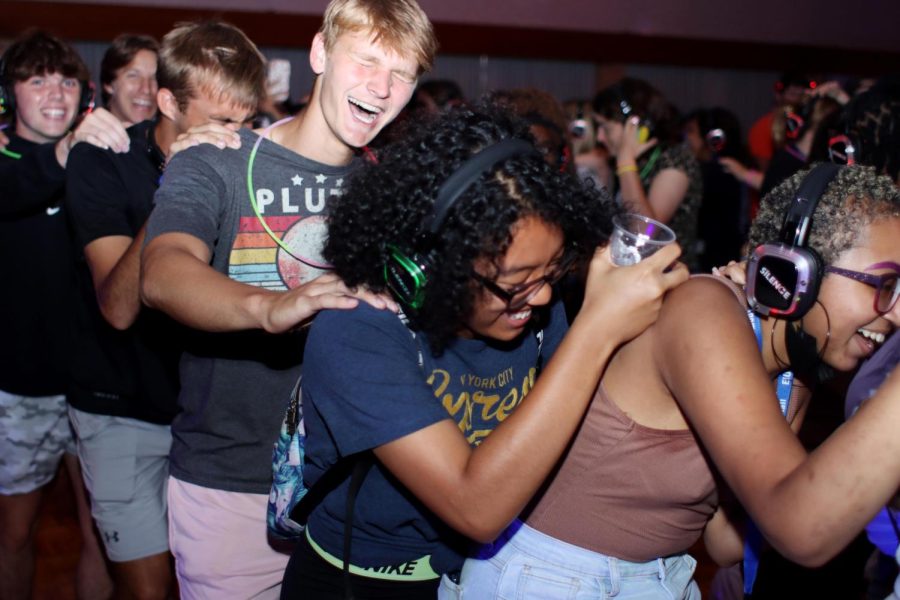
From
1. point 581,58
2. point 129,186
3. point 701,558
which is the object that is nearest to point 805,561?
point 129,186

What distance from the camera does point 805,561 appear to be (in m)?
1.10

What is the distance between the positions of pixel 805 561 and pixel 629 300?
0.39m

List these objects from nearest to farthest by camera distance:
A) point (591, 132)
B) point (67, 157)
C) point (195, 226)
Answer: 1. point (195, 226)
2. point (67, 157)
3. point (591, 132)

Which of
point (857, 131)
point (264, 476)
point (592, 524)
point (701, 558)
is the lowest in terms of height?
point (701, 558)

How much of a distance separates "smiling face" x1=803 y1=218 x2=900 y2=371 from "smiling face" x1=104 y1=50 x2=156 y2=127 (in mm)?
2505

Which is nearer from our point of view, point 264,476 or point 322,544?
point 322,544

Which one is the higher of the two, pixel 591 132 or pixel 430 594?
pixel 591 132

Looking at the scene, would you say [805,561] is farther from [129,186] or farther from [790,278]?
[129,186]

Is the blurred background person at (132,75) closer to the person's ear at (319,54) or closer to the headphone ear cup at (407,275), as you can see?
the person's ear at (319,54)

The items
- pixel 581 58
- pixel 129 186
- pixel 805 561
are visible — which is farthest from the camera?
pixel 581 58

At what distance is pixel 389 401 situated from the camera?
46.7 inches

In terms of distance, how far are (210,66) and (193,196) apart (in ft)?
2.27

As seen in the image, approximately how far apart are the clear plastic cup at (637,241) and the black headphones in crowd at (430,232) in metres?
0.19

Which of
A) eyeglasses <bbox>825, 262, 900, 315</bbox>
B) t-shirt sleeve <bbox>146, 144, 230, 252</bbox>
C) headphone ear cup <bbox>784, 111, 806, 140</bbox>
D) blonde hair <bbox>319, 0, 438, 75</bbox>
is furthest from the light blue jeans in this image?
headphone ear cup <bbox>784, 111, 806, 140</bbox>
